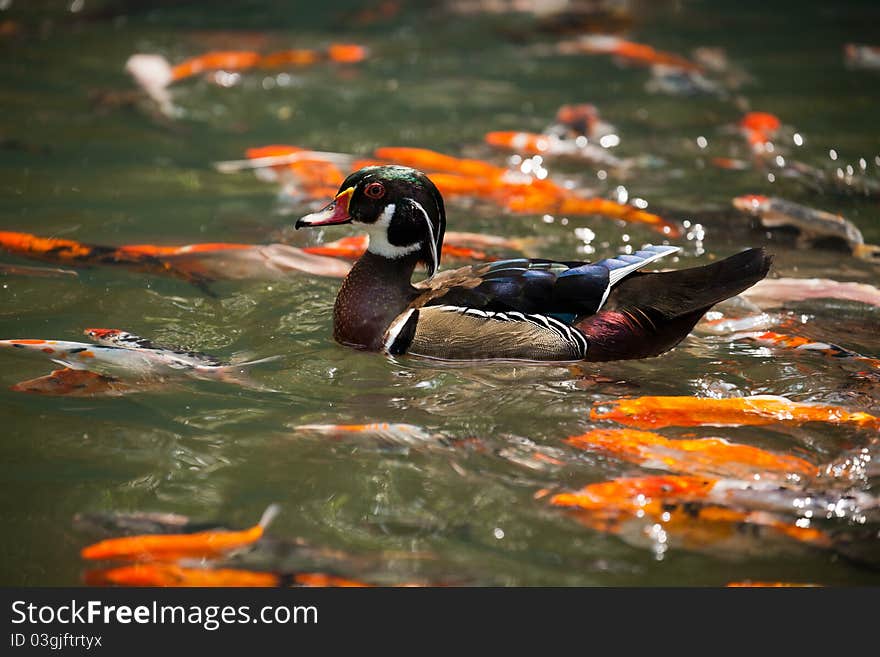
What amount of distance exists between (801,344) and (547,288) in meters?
1.31

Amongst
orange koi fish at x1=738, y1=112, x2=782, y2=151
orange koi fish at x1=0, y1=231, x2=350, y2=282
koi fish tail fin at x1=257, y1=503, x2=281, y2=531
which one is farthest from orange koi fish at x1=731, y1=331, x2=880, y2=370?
orange koi fish at x1=738, y1=112, x2=782, y2=151

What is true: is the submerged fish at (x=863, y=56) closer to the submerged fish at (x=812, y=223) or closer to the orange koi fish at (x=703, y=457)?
the submerged fish at (x=812, y=223)

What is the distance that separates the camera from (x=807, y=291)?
6020mm

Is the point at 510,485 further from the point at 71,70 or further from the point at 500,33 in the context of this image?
the point at 500,33

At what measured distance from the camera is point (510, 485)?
4.21 metres

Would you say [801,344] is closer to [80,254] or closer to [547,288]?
[547,288]

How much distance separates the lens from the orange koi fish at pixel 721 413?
15.1 feet

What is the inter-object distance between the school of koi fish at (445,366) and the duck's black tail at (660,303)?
15 centimetres

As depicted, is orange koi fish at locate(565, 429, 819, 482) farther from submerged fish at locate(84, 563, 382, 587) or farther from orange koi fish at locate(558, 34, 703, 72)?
orange koi fish at locate(558, 34, 703, 72)

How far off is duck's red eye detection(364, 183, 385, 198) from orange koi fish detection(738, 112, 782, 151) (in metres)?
4.22

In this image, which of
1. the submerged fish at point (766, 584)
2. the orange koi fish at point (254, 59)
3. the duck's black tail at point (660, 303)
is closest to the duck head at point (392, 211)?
the duck's black tail at point (660, 303)

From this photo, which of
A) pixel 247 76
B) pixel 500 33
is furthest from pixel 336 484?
pixel 500 33

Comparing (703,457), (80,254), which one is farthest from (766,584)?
(80,254)

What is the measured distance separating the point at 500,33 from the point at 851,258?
5.74 meters
